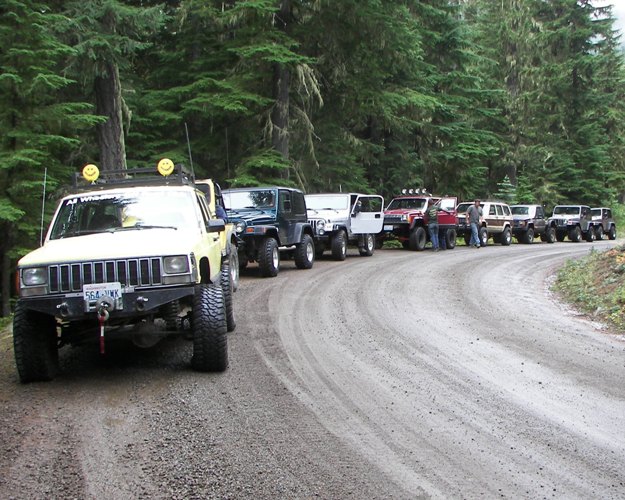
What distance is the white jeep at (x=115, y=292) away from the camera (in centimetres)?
648

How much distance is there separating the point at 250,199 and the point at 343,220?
454 centimetres

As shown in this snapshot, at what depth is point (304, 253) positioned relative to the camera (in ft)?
56.6

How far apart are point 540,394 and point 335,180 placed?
21.6 m

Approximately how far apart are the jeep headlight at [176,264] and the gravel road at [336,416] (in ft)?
3.77

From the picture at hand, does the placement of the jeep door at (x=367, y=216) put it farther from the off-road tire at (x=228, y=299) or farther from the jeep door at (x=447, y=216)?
the off-road tire at (x=228, y=299)

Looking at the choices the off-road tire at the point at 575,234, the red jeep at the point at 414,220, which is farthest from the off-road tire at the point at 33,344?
the off-road tire at the point at 575,234

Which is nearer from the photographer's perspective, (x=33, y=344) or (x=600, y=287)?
(x=33, y=344)

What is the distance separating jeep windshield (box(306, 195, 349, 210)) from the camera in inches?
822

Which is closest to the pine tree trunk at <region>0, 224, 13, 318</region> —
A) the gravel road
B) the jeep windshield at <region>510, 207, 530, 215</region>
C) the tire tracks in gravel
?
the tire tracks in gravel

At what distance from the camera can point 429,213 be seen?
25.2m

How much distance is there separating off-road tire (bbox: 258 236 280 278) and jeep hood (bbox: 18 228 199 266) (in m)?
7.84

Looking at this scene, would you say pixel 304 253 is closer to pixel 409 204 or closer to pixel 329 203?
Result: pixel 329 203

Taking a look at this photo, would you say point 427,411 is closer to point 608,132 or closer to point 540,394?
point 540,394

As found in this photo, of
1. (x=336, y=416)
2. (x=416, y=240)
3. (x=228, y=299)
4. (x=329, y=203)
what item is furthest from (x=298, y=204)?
(x=336, y=416)
